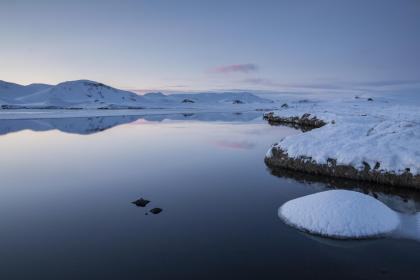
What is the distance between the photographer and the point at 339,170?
48.6 ft

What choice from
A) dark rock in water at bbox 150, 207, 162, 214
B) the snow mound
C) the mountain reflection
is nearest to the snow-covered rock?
the snow mound

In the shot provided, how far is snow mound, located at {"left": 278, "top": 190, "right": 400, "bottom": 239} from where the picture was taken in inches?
335

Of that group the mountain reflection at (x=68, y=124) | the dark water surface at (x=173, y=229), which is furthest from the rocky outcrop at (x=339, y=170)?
the mountain reflection at (x=68, y=124)

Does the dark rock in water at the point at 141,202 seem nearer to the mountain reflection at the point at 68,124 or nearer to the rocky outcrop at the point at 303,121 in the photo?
the mountain reflection at the point at 68,124

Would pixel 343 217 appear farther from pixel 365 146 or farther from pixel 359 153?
pixel 365 146

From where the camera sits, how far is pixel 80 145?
82.9ft

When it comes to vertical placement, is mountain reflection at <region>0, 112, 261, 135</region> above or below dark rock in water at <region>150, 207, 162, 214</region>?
below

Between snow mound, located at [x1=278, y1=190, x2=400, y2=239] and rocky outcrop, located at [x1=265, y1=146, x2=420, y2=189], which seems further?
rocky outcrop, located at [x1=265, y1=146, x2=420, y2=189]

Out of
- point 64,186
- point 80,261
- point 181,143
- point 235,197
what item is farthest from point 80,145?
point 80,261

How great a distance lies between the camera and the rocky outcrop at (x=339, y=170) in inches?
→ 513

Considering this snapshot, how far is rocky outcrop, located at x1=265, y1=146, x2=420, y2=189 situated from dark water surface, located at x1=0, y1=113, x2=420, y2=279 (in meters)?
0.75

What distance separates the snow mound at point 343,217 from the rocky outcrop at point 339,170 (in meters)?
3.76

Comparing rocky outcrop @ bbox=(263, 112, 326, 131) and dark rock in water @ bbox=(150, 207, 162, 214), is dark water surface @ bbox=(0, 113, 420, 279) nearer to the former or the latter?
dark rock in water @ bbox=(150, 207, 162, 214)

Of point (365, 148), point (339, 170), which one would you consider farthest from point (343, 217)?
point (365, 148)
